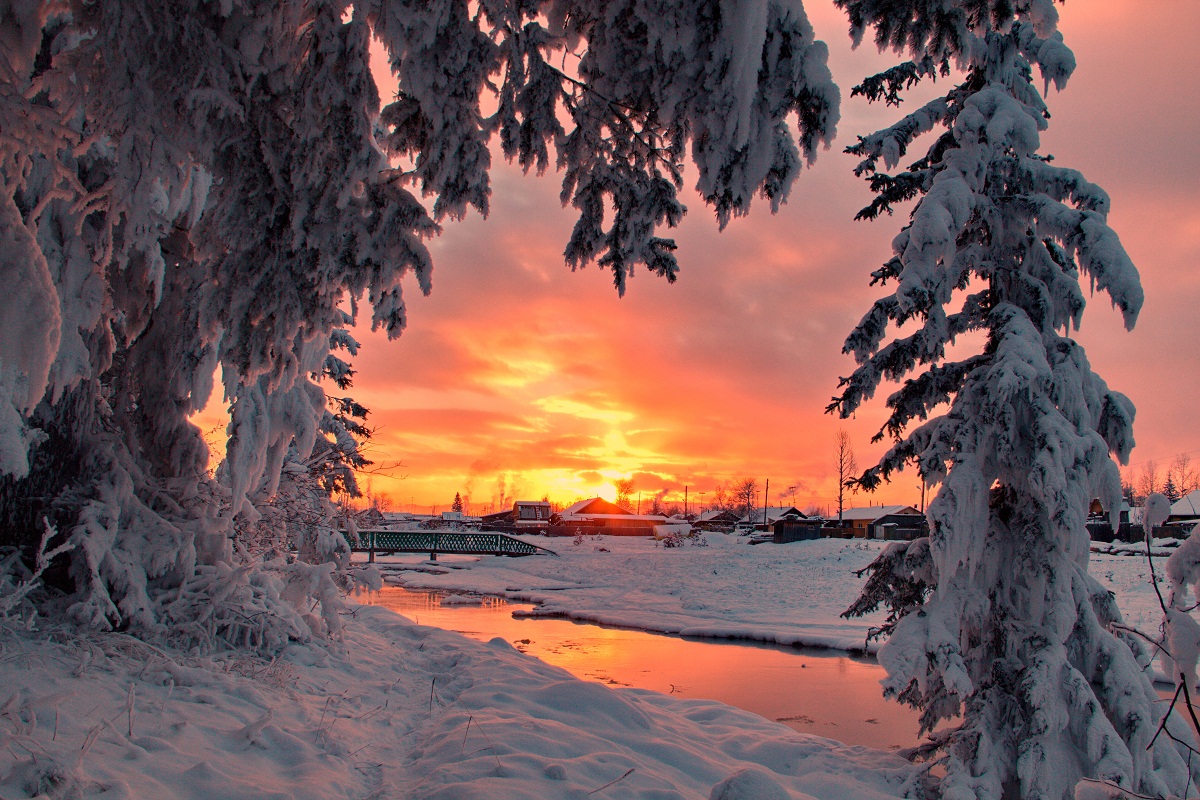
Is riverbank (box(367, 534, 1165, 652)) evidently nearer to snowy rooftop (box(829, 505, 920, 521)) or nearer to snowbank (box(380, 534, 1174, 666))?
snowbank (box(380, 534, 1174, 666))

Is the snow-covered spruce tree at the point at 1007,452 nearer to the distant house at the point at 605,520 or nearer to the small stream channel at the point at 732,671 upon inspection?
the small stream channel at the point at 732,671

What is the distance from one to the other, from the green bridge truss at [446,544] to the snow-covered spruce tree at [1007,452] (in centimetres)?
3439

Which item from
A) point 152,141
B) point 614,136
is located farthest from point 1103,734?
point 152,141

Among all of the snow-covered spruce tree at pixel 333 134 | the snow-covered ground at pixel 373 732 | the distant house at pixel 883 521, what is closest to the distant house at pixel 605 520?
the distant house at pixel 883 521

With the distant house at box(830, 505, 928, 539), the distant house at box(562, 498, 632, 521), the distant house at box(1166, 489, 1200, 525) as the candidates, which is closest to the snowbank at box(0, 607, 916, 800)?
the distant house at box(1166, 489, 1200, 525)

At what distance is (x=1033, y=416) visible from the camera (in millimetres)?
6363

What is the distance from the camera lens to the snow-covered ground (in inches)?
142

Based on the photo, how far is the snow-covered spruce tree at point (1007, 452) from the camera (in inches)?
231

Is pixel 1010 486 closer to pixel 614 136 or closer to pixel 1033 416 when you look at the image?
pixel 1033 416

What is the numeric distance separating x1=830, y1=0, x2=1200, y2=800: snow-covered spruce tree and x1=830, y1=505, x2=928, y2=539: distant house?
46.8 metres

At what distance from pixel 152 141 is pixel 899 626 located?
6711 millimetres

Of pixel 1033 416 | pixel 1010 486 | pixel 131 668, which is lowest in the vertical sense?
pixel 131 668

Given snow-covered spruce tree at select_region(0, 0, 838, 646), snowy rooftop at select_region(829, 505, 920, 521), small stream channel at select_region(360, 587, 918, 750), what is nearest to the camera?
snow-covered spruce tree at select_region(0, 0, 838, 646)

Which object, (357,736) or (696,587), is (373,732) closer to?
(357,736)
